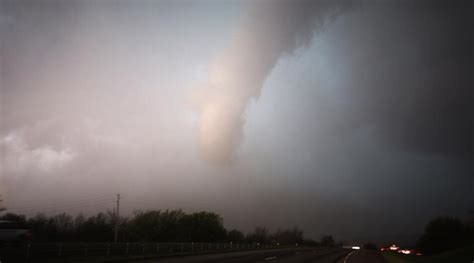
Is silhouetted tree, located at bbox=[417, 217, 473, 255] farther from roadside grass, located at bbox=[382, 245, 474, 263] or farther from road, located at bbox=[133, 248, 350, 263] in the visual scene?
road, located at bbox=[133, 248, 350, 263]

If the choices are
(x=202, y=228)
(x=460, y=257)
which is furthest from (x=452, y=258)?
(x=202, y=228)

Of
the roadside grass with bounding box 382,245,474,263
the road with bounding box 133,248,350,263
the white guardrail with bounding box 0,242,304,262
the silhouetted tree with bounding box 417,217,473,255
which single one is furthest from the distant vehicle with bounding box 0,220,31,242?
the silhouetted tree with bounding box 417,217,473,255

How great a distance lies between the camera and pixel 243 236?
137 metres

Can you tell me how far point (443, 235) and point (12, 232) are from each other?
83.1 m

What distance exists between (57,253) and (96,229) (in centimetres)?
4118

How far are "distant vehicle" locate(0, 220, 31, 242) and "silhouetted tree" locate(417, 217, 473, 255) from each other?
234ft

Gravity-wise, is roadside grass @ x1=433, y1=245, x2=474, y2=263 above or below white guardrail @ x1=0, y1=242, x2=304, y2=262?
below

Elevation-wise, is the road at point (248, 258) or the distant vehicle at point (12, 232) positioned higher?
the distant vehicle at point (12, 232)

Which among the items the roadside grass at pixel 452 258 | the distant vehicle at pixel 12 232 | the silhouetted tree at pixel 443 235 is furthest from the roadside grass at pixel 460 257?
the silhouetted tree at pixel 443 235

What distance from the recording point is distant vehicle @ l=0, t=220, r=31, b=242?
30594 millimetres

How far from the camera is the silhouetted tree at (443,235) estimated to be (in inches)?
3004

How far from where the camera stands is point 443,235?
83.6m

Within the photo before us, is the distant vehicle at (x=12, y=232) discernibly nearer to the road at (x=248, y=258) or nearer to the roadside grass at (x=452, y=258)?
the road at (x=248, y=258)

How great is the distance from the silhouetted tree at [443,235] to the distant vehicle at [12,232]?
7121cm
